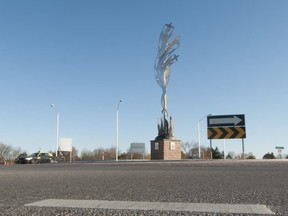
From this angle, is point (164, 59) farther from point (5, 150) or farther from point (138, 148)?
point (5, 150)

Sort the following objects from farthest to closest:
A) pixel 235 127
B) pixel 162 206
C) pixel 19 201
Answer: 1. pixel 235 127
2. pixel 19 201
3. pixel 162 206

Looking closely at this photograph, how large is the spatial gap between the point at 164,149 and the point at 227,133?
24.4 feet

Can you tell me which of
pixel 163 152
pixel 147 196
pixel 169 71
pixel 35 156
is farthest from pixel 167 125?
pixel 147 196

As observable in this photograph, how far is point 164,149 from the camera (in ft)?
137

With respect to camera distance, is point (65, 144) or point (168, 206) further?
point (65, 144)

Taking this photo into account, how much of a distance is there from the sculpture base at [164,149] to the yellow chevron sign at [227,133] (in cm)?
479

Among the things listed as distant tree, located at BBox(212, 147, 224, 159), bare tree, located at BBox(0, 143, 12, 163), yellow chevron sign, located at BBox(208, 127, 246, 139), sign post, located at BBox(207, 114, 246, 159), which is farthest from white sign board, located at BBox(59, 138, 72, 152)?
bare tree, located at BBox(0, 143, 12, 163)

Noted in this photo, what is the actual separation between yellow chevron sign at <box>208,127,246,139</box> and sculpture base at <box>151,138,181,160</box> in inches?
188

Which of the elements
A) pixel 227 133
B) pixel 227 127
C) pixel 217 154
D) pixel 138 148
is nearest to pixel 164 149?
pixel 227 133

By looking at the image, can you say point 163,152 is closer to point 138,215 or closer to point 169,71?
point 169,71

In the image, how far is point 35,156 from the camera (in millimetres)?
43344

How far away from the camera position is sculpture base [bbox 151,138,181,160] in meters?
41.9

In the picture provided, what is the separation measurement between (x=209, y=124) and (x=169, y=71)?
28.8 feet

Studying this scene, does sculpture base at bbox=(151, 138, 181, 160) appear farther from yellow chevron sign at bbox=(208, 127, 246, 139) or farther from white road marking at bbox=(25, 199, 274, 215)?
white road marking at bbox=(25, 199, 274, 215)
